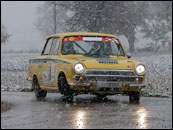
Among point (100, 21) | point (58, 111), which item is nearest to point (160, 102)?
point (58, 111)

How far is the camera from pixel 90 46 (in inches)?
540

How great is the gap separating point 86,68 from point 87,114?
2288mm

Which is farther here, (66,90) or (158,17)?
(158,17)

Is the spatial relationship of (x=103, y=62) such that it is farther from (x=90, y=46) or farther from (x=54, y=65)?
(x=54, y=65)

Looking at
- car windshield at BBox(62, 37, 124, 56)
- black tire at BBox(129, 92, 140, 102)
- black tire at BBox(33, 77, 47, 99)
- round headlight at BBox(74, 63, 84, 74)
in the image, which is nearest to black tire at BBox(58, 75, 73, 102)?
round headlight at BBox(74, 63, 84, 74)

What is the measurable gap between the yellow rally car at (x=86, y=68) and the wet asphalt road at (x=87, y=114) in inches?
12.3

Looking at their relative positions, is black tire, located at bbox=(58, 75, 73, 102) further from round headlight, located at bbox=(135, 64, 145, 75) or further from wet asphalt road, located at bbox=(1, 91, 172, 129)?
round headlight, located at bbox=(135, 64, 145, 75)

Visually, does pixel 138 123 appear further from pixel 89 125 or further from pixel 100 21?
pixel 100 21

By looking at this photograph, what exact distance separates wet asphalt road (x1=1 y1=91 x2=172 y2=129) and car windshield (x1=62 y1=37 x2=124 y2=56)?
106 cm

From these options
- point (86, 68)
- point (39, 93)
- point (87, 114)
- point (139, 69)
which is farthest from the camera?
point (39, 93)

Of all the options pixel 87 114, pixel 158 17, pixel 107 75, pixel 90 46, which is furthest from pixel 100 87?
pixel 158 17

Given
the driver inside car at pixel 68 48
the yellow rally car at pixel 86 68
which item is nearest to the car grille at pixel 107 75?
the yellow rally car at pixel 86 68

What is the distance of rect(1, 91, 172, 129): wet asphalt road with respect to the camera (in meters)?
9.01

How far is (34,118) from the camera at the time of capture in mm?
9836
